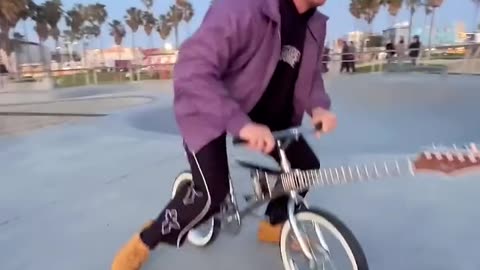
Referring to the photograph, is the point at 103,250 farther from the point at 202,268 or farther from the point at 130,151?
the point at 130,151

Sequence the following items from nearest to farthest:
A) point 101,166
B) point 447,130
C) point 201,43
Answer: point 201,43
point 101,166
point 447,130

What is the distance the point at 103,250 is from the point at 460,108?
7.90 metres

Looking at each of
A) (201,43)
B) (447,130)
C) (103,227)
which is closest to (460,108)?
(447,130)

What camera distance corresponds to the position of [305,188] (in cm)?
202

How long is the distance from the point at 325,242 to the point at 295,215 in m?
0.15

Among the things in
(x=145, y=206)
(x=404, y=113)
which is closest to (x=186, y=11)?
(x=404, y=113)

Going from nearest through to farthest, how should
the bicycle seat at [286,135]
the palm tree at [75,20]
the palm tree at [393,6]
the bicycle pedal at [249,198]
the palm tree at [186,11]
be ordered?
the bicycle seat at [286,135], the bicycle pedal at [249,198], the palm tree at [393,6], the palm tree at [75,20], the palm tree at [186,11]

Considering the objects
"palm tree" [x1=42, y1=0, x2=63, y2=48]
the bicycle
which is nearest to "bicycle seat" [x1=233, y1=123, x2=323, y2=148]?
the bicycle

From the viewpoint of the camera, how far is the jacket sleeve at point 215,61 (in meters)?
1.80

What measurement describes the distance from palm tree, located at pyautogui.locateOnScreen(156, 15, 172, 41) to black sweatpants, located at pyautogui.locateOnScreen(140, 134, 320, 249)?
230 ft

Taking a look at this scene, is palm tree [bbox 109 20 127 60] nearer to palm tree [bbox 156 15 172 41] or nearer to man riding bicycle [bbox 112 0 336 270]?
palm tree [bbox 156 15 172 41]

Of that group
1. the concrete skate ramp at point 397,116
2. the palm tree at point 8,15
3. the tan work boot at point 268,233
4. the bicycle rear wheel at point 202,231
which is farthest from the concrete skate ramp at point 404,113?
the palm tree at point 8,15

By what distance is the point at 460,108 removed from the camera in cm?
905

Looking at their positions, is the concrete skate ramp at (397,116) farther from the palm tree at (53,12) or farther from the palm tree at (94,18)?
the palm tree at (94,18)
